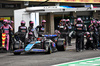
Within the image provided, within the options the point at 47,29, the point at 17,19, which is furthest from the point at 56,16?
the point at 17,19

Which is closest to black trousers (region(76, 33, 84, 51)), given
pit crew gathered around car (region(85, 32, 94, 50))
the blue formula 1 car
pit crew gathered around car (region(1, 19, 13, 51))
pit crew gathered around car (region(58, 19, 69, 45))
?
pit crew gathered around car (region(85, 32, 94, 50))

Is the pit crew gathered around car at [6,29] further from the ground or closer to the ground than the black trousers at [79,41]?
further from the ground

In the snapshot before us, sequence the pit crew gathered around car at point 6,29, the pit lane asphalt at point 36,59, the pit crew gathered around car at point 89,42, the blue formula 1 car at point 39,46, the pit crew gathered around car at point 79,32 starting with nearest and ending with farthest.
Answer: the pit lane asphalt at point 36,59, the blue formula 1 car at point 39,46, the pit crew gathered around car at point 79,32, the pit crew gathered around car at point 6,29, the pit crew gathered around car at point 89,42

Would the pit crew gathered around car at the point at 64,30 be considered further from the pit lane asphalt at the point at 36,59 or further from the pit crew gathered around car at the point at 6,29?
the pit lane asphalt at the point at 36,59

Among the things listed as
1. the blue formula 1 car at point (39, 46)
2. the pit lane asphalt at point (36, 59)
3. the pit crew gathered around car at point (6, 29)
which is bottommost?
the pit lane asphalt at point (36, 59)

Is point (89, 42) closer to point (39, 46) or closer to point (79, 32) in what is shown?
point (79, 32)

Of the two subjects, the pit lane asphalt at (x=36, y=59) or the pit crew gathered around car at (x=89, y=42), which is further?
the pit crew gathered around car at (x=89, y=42)

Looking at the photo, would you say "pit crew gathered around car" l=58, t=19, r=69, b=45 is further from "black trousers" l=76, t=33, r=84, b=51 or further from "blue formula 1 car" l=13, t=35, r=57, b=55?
"blue formula 1 car" l=13, t=35, r=57, b=55

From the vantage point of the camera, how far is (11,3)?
2392cm

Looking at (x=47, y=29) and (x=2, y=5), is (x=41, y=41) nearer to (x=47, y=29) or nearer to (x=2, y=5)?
(x=2, y=5)

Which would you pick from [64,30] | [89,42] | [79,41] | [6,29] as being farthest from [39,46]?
[64,30]

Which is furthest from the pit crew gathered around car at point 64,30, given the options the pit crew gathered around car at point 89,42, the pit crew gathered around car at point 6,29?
the pit crew gathered around car at point 6,29

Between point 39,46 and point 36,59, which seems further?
point 39,46

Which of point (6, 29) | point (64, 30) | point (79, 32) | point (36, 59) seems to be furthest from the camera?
point (64, 30)
